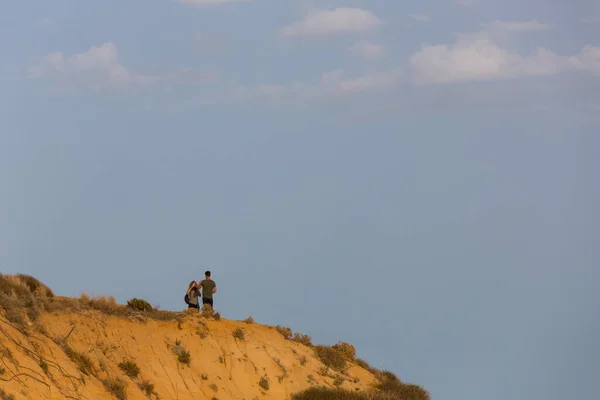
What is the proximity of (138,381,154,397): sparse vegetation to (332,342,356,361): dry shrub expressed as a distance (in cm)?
1088

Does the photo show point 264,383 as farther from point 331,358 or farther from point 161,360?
point 331,358

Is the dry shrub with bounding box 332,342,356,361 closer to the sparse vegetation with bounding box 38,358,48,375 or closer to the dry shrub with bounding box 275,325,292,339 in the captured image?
the dry shrub with bounding box 275,325,292,339

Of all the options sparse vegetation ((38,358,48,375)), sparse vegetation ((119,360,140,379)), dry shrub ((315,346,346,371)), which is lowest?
sparse vegetation ((38,358,48,375))

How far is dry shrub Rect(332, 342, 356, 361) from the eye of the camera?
1307 inches

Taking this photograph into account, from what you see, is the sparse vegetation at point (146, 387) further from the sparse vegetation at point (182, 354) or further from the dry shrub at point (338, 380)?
the dry shrub at point (338, 380)

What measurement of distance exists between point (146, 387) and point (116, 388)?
1474mm

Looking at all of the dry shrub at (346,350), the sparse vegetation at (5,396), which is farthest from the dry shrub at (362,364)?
the sparse vegetation at (5,396)

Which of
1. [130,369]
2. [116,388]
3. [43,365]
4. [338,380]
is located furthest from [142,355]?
[338,380]

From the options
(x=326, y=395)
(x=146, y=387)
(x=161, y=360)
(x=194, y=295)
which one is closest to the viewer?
(x=146, y=387)

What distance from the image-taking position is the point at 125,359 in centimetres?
2462

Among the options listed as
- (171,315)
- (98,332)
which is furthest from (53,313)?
(171,315)

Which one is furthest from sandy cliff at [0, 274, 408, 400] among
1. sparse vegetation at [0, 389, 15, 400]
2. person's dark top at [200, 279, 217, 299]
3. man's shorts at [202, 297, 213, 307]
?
person's dark top at [200, 279, 217, 299]

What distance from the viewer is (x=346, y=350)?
110ft

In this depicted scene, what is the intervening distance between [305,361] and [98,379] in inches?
385
